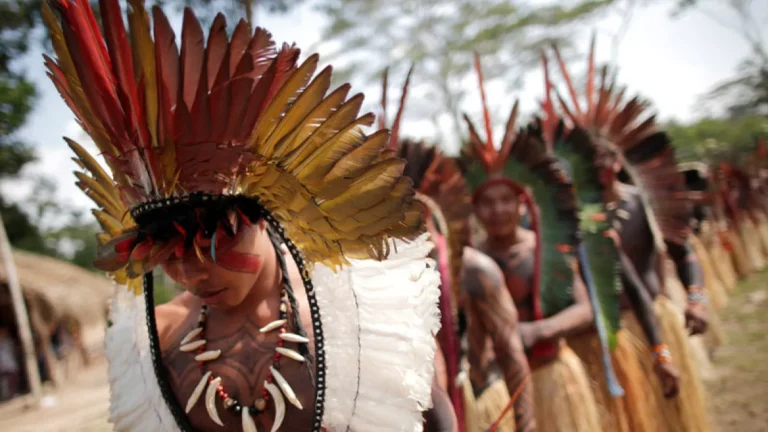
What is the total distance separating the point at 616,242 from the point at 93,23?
318cm

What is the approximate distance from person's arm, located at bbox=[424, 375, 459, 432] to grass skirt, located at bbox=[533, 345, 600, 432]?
1657mm

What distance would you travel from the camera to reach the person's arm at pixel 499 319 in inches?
88.0

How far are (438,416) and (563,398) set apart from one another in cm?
171

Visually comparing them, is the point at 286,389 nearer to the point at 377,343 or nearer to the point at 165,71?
the point at 377,343

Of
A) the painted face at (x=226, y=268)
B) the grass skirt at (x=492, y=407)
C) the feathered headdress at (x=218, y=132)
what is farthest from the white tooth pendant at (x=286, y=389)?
the grass skirt at (x=492, y=407)

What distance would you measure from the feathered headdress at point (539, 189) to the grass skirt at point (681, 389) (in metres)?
1.00

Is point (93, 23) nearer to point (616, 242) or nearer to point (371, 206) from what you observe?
point (371, 206)

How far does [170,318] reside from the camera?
5.61 ft

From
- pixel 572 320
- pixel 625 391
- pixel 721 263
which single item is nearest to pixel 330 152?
pixel 572 320

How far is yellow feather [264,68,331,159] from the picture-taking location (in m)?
1.24

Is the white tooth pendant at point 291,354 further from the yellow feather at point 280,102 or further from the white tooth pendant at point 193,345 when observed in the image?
the yellow feather at point 280,102

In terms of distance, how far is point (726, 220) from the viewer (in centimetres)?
1109

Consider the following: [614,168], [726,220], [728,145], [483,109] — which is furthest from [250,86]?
[728,145]

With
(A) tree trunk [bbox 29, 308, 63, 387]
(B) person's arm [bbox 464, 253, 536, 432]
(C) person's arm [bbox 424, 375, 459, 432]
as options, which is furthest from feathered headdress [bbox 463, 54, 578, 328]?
(A) tree trunk [bbox 29, 308, 63, 387]
